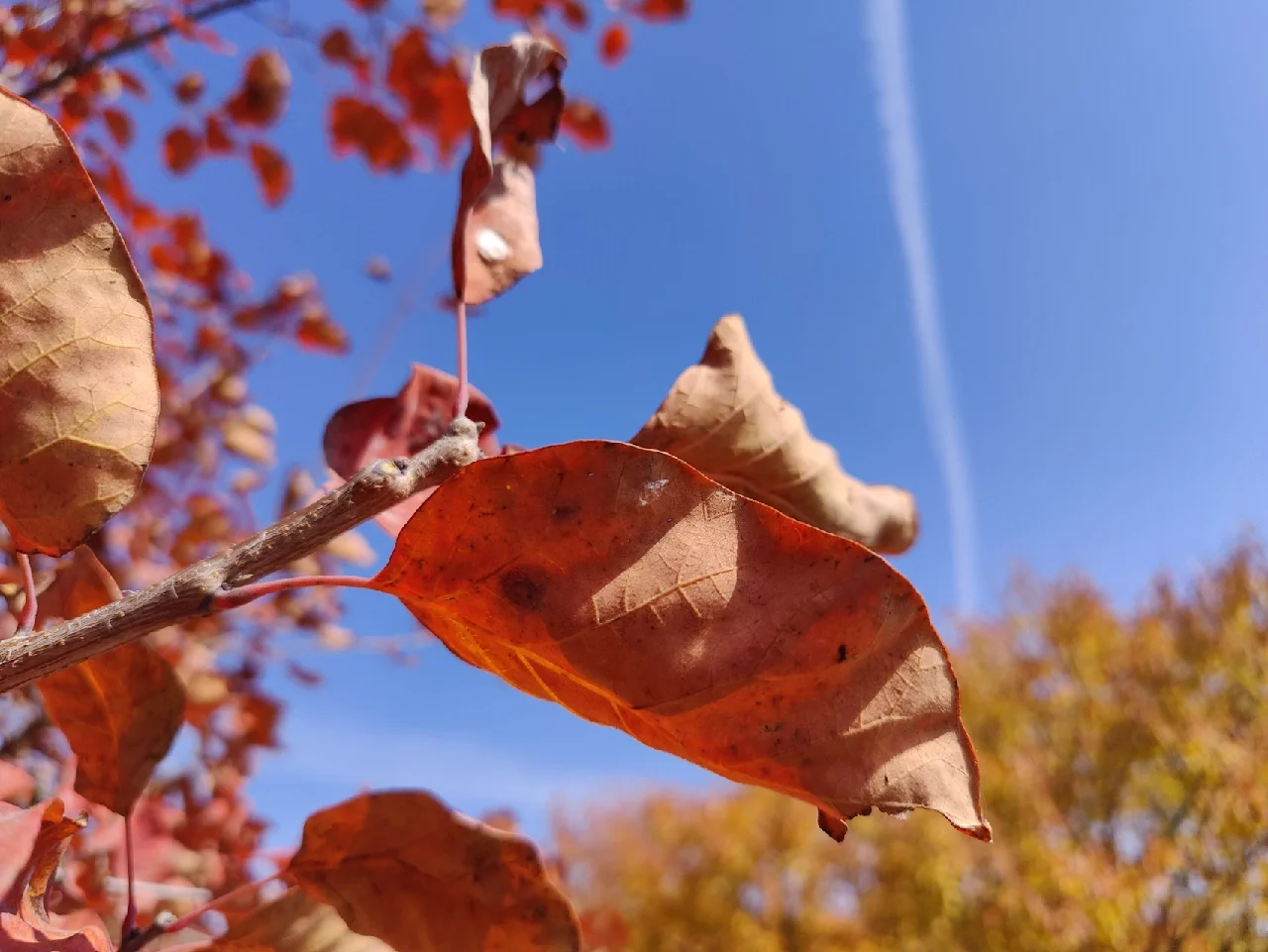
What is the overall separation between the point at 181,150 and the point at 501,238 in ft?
6.26

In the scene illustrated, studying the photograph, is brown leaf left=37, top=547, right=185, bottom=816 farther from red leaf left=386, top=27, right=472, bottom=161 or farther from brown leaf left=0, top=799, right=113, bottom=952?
red leaf left=386, top=27, right=472, bottom=161

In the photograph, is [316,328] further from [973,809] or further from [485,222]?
[973,809]

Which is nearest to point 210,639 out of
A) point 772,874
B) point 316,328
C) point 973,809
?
point 316,328

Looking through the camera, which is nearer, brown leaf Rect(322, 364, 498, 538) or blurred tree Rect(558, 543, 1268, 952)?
brown leaf Rect(322, 364, 498, 538)

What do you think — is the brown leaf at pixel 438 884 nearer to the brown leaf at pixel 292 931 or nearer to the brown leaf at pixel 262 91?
the brown leaf at pixel 292 931

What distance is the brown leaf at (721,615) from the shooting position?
0.88 ft

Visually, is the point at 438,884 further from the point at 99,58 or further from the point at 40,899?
the point at 99,58

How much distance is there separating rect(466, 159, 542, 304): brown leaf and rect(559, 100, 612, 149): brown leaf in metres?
1.75

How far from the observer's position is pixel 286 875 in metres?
0.44

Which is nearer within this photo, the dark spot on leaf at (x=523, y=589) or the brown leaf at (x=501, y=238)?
the dark spot on leaf at (x=523, y=589)

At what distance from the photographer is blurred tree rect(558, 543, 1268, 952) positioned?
13.8ft

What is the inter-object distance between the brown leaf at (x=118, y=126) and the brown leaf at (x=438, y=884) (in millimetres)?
1911

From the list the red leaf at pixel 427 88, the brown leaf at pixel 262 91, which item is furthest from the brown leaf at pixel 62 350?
the brown leaf at pixel 262 91

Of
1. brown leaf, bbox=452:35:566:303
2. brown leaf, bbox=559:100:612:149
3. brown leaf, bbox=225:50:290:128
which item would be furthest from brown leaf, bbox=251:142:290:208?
brown leaf, bbox=452:35:566:303
